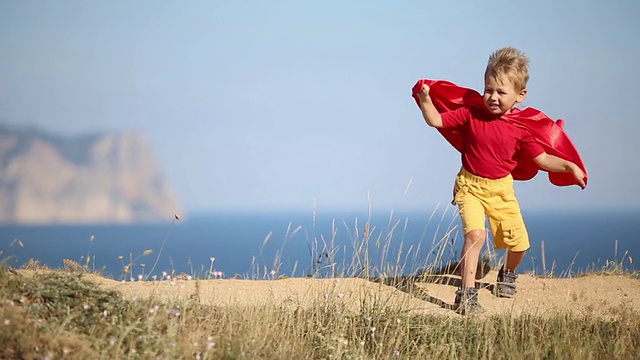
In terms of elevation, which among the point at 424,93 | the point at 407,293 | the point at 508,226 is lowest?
the point at 407,293

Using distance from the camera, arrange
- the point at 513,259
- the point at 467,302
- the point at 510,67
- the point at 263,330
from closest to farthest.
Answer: the point at 263,330 < the point at 467,302 < the point at 510,67 < the point at 513,259

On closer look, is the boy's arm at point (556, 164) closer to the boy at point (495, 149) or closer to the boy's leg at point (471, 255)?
the boy at point (495, 149)

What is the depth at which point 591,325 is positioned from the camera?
19.2 feet

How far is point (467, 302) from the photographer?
234 inches

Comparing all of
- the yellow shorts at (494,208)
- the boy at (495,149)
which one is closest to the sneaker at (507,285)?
the boy at (495,149)

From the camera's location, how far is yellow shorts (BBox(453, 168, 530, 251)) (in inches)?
247

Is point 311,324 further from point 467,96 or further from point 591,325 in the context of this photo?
point 467,96

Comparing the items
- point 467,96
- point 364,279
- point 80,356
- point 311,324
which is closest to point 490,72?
point 467,96

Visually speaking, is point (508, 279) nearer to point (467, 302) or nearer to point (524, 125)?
point (467, 302)

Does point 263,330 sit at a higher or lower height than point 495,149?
lower

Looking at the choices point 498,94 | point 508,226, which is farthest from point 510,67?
point 508,226

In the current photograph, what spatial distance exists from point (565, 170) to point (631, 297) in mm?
1475

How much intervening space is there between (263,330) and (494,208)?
246 cm

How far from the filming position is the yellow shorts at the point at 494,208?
20.6 feet
